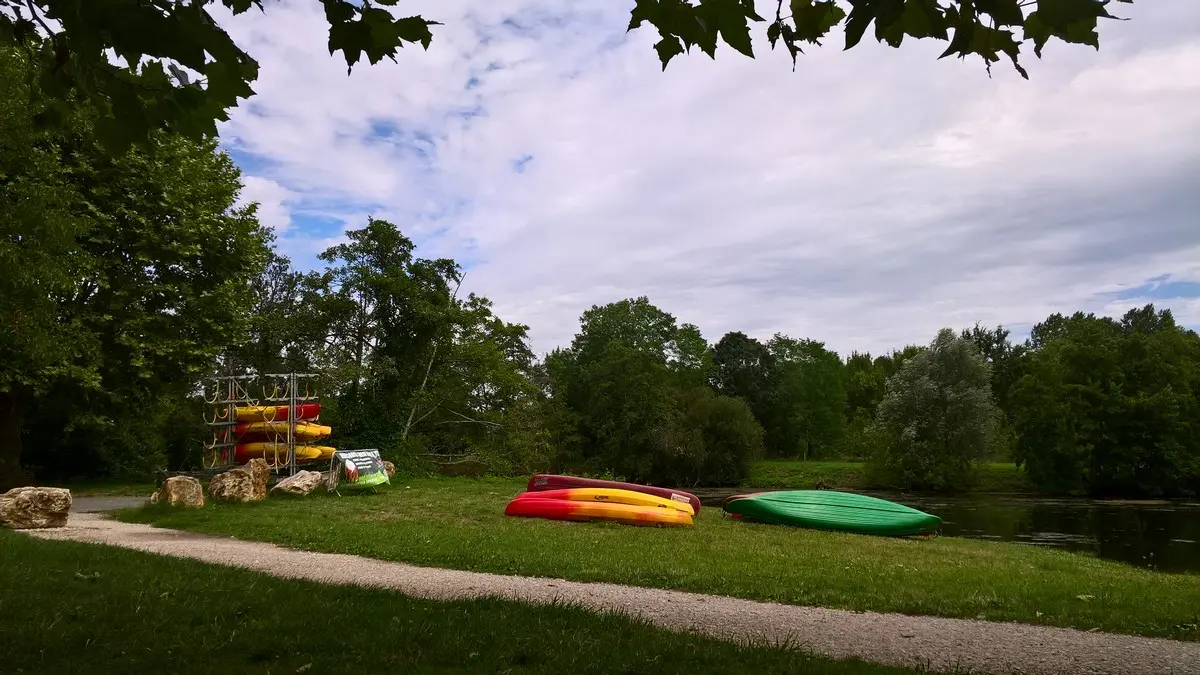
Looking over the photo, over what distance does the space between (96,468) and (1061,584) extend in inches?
1231

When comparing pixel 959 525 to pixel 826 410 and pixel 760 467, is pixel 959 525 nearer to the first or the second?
pixel 760 467

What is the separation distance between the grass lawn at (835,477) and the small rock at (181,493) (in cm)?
3479

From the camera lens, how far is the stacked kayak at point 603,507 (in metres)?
15.5

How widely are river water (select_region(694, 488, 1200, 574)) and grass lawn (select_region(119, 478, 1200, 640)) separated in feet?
13.0

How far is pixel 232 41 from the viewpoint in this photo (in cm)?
322

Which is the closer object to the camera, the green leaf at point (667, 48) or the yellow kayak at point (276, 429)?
the green leaf at point (667, 48)

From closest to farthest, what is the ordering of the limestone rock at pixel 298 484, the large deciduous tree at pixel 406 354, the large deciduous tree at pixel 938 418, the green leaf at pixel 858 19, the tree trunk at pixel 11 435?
1. the green leaf at pixel 858 19
2. the limestone rock at pixel 298 484
3. the tree trunk at pixel 11 435
4. the large deciduous tree at pixel 406 354
5. the large deciduous tree at pixel 938 418

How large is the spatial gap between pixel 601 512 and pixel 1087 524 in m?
18.5

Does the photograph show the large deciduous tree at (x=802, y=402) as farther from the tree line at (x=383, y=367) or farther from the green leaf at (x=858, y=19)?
the green leaf at (x=858, y=19)

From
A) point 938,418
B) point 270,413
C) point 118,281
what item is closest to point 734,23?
point 270,413

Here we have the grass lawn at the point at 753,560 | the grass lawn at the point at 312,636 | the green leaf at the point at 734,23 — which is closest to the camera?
the green leaf at the point at 734,23

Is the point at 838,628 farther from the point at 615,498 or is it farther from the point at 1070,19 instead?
the point at 615,498

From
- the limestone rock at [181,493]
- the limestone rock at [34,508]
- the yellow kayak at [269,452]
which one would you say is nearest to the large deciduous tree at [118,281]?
the yellow kayak at [269,452]

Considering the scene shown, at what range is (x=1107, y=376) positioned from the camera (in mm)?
47562
